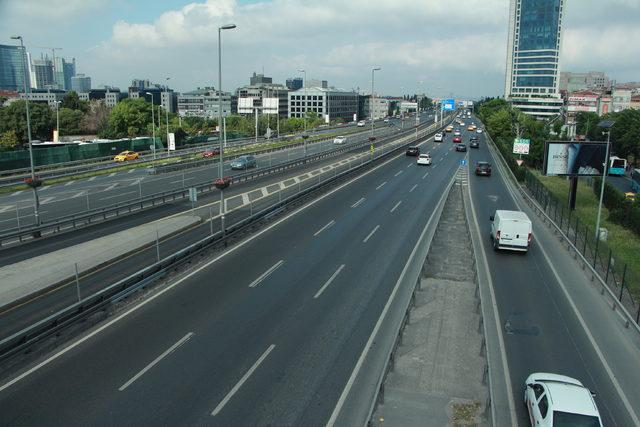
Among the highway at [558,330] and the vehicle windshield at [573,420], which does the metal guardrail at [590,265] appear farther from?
the vehicle windshield at [573,420]

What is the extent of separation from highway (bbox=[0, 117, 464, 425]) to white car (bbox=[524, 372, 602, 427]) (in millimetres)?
4377

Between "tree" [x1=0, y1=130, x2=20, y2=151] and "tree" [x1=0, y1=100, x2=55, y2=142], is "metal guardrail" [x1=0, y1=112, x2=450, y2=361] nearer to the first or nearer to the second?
"tree" [x1=0, y1=130, x2=20, y2=151]

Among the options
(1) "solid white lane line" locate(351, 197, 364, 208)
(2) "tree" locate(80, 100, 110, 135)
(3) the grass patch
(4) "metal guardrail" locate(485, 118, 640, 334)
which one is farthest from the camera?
(2) "tree" locate(80, 100, 110, 135)

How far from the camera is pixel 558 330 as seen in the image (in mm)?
16516

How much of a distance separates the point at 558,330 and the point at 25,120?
3432 inches

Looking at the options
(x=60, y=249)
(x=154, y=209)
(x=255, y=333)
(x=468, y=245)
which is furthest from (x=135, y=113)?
(x=255, y=333)

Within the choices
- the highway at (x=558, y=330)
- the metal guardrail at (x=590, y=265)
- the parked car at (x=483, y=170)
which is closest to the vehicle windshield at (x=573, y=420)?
the highway at (x=558, y=330)

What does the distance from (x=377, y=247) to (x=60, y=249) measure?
1483 cm

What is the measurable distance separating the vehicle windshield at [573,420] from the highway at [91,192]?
84.5ft

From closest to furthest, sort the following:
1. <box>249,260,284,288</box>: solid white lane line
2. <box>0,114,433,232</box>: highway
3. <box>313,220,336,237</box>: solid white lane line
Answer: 1. <box>249,260,284,288</box>: solid white lane line
2. <box>313,220,336,237</box>: solid white lane line
3. <box>0,114,433,232</box>: highway

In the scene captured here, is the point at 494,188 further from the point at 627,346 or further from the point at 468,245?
the point at 627,346

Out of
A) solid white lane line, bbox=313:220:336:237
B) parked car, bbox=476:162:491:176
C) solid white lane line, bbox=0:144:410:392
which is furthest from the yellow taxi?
solid white lane line, bbox=313:220:336:237

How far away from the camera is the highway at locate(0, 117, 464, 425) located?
11.3 m

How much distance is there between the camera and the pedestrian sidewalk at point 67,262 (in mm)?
Answer: 17750
